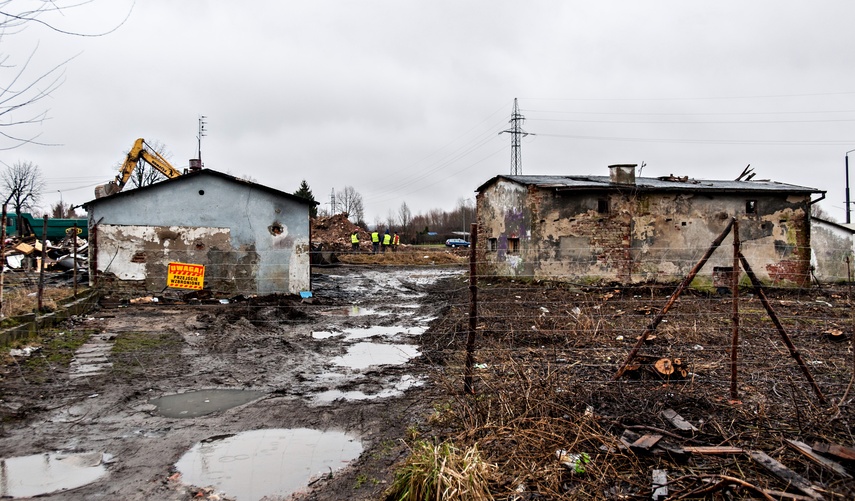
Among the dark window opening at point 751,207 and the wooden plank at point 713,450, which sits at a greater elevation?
the dark window opening at point 751,207

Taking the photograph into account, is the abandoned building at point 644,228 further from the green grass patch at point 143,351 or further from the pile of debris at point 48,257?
the pile of debris at point 48,257

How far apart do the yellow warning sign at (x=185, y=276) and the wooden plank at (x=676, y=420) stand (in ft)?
44.1

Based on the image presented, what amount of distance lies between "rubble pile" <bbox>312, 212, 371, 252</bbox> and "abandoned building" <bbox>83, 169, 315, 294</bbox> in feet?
64.2

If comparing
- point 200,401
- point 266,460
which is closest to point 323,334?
point 200,401

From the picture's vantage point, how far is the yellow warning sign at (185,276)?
14859mm

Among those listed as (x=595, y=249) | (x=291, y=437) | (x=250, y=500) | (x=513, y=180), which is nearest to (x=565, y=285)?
(x=595, y=249)

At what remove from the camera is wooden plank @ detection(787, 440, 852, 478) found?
11.6ft

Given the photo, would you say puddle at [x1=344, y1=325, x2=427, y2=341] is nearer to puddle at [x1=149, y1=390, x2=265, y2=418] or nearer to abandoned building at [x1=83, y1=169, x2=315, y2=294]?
puddle at [x1=149, y1=390, x2=265, y2=418]

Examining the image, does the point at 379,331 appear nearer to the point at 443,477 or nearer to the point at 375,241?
the point at 443,477

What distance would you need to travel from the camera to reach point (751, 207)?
19.3 meters

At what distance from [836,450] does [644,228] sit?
15752 millimetres

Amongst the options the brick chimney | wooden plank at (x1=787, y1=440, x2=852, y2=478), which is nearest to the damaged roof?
the brick chimney

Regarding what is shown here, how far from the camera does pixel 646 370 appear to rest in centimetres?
630

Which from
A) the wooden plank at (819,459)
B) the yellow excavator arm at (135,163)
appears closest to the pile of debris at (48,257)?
the yellow excavator arm at (135,163)
